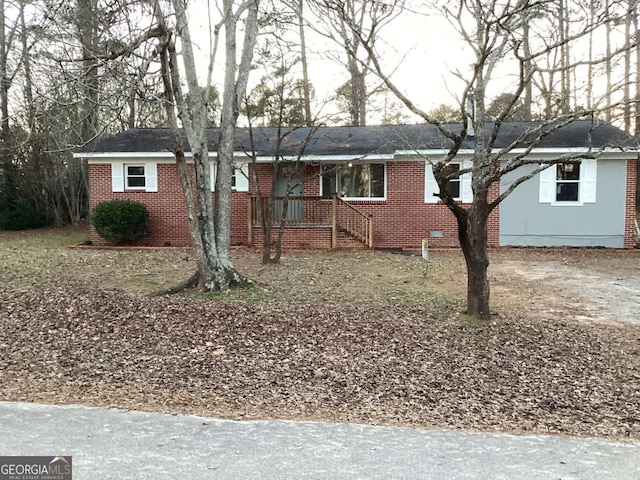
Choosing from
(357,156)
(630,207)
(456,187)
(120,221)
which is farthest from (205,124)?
(630,207)

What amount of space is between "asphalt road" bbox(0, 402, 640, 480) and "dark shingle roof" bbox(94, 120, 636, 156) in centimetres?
1161

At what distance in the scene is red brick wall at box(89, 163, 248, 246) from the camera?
1627 cm

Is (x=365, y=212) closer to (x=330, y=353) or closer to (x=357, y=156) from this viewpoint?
(x=357, y=156)

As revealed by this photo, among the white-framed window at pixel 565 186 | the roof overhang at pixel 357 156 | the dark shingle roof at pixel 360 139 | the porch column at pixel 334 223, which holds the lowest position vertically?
the porch column at pixel 334 223

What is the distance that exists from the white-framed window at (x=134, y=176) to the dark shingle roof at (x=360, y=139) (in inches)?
20.6

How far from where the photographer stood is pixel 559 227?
15.5 m

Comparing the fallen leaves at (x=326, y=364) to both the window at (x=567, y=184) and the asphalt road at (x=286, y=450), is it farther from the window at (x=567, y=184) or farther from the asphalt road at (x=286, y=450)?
the window at (x=567, y=184)

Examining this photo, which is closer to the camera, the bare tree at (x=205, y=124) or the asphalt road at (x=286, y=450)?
the asphalt road at (x=286, y=450)

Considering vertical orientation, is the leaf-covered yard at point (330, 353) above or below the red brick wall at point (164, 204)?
below

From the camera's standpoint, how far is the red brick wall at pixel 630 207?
15164mm

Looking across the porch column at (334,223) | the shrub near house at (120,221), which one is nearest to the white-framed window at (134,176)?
the shrub near house at (120,221)

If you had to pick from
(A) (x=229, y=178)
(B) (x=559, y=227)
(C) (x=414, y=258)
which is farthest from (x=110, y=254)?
(B) (x=559, y=227)

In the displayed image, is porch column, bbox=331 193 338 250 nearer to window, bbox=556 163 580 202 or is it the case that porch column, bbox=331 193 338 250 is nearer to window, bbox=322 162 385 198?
window, bbox=322 162 385 198

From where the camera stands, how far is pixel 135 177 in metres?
16.5
